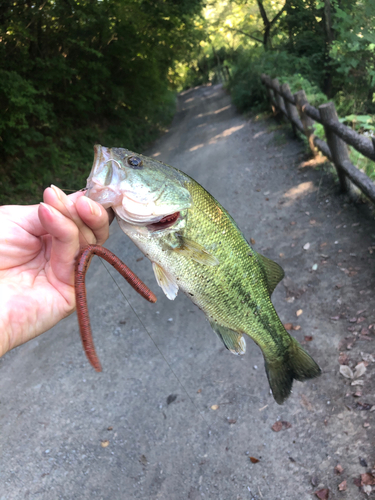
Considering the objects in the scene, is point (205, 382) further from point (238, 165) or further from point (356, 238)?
point (238, 165)

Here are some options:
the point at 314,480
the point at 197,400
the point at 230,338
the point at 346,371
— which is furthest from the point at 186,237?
the point at 346,371

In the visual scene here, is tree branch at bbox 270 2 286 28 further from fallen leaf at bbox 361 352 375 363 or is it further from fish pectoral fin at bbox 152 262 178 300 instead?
fish pectoral fin at bbox 152 262 178 300

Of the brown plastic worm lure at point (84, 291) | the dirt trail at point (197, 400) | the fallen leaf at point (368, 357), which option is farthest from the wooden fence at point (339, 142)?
the brown plastic worm lure at point (84, 291)

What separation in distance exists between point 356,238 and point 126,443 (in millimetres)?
4021

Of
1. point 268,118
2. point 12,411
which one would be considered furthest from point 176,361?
point 268,118

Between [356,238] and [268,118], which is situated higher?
[268,118]

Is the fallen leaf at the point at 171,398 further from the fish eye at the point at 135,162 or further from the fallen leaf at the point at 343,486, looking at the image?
the fish eye at the point at 135,162

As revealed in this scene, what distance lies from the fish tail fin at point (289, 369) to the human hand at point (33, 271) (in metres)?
1.29

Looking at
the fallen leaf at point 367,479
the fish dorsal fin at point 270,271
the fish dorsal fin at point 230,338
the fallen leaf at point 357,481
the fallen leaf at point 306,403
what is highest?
the fish dorsal fin at point 270,271

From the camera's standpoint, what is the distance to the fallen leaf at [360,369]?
132 inches

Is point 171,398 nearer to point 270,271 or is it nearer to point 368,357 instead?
point 368,357

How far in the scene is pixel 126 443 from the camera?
3.44m

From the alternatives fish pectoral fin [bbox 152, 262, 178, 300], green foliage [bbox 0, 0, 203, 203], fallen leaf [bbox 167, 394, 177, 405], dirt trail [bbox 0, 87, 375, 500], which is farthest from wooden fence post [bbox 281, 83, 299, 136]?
fish pectoral fin [bbox 152, 262, 178, 300]

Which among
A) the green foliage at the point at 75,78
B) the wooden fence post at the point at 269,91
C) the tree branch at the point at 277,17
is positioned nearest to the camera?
the tree branch at the point at 277,17
